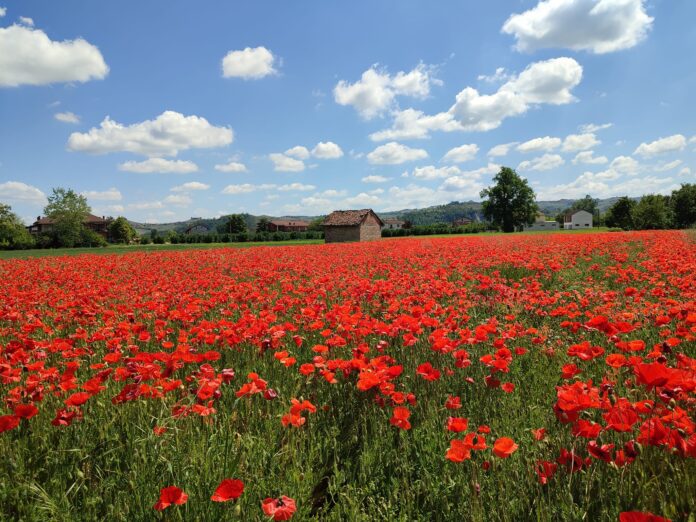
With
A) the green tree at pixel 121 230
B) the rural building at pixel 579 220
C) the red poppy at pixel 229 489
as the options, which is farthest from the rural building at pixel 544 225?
the red poppy at pixel 229 489

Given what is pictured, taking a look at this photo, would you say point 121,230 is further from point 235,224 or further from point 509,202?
point 509,202

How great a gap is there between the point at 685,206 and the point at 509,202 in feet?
120

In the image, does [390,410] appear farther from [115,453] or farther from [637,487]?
[115,453]

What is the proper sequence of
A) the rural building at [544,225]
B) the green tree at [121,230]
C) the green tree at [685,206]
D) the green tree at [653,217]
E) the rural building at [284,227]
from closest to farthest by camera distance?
1. the green tree at [653,217]
2. the green tree at [685,206]
3. the green tree at [121,230]
4. the rural building at [284,227]
5. the rural building at [544,225]

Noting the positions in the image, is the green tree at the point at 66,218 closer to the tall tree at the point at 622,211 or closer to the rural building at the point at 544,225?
the tall tree at the point at 622,211

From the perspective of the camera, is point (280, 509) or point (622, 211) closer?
point (280, 509)

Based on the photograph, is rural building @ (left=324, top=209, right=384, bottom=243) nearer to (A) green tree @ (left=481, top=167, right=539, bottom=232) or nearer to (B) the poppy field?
(A) green tree @ (left=481, top=167, right=539, bottom=232)

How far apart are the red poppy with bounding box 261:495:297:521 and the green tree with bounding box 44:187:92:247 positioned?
9529 centimetres

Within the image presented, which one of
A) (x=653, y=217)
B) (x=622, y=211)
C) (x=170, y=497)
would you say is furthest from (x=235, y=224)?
(x=170, y=497)

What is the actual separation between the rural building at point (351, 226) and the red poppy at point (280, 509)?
186 feet

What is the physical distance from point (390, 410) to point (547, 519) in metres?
1.51

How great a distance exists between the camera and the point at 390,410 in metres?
3.28

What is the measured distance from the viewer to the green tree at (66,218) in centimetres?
8121

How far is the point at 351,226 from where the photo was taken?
5959 cm
